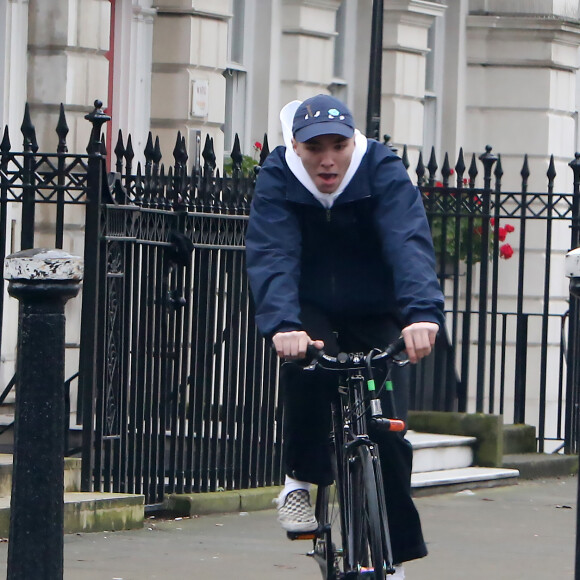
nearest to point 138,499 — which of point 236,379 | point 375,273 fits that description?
point 236,379

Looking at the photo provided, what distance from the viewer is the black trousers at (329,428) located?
17.6 ft

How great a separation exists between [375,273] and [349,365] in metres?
0.41

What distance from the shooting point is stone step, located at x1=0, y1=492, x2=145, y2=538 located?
24.7 ft

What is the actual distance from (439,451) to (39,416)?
5.46m

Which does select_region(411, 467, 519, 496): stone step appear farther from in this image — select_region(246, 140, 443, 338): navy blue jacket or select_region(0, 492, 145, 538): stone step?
select_region(246, 140, 443, 338): navy blue jacket

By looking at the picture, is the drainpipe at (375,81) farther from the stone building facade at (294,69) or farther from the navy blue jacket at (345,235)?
the navy blue jacket at (345,235)

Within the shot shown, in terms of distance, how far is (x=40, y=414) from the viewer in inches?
198

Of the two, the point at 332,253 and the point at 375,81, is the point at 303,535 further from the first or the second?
the point at 375,81

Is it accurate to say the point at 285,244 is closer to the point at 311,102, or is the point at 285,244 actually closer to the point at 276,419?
the point at 311,102

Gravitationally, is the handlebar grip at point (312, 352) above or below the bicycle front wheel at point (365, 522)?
above

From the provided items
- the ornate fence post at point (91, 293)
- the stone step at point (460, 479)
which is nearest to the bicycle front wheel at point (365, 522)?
the ornate fence post at point (91, 293)

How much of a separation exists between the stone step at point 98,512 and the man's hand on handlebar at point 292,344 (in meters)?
2.74

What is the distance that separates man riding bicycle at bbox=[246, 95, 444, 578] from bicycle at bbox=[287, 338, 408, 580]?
0.15 m

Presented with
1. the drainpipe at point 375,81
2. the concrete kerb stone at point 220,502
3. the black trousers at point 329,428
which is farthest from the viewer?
the drainpipe at point 375,81
